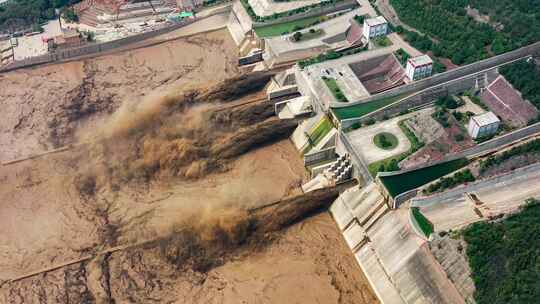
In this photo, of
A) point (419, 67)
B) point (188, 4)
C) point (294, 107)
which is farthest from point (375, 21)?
point (188, 4)

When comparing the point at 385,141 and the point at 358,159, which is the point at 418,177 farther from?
the point at 358,159

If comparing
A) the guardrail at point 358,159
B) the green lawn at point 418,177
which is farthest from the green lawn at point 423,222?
the guardrail at point 358,159

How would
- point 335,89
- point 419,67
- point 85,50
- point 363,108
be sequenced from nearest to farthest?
point 363,108 → point 419,67 → point 335,89 → point 85,50

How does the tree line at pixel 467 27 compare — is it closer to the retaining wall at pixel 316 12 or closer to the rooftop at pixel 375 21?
the rooftop at pixel 375 21

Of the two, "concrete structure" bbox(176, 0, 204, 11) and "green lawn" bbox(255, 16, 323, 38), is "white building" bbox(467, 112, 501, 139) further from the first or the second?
"concrete structure" bbox(176, 0, 204, 11)

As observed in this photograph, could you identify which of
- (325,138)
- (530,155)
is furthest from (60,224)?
(530,155)

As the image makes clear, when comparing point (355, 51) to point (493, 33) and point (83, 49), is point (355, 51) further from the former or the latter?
point (83, 49)

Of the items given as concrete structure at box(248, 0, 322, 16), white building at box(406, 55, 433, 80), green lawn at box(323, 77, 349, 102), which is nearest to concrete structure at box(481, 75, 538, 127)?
white building at box(406, 55, 433, 80)
